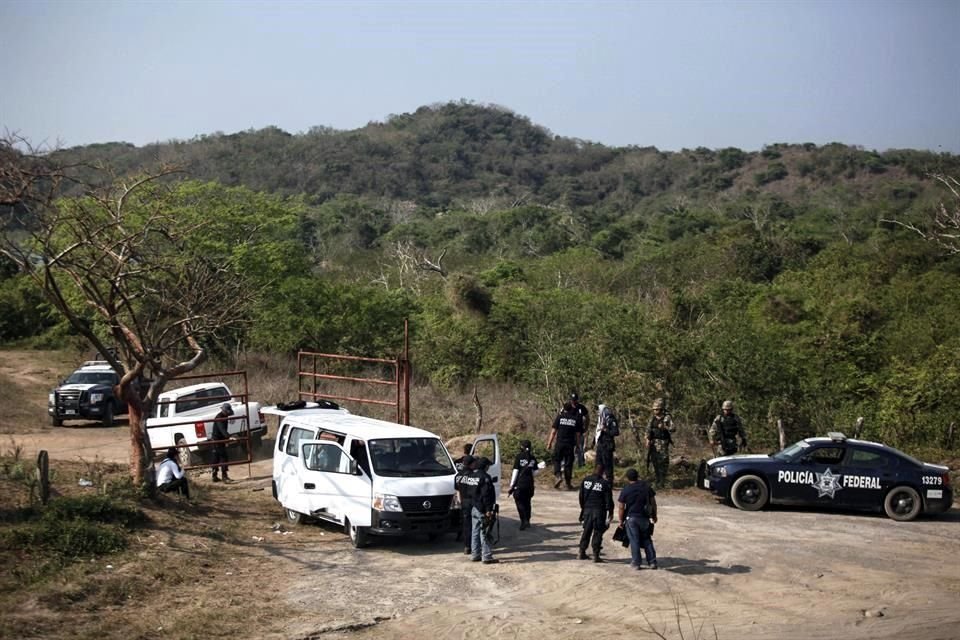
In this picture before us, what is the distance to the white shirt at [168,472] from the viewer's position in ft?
58.6

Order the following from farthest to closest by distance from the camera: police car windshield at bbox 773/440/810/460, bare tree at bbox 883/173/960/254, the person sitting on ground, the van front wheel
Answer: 1. bare tree at bbox 883/173/960/254
2. police car windshield at bbox 773/440/810/460
3. the person sitting on ground
4. the van front wheel

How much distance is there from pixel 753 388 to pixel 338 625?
14.9 m

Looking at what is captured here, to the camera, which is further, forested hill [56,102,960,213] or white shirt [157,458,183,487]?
forested hill [56,102,960,213]

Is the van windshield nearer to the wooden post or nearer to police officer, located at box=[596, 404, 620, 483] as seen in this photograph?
police officer, located at box=[596, 404, 620, 483]

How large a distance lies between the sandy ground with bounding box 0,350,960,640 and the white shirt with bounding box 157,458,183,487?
1.63m

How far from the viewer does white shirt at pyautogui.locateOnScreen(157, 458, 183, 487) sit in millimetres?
17859

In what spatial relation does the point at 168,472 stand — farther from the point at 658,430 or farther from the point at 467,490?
the point at 658,430

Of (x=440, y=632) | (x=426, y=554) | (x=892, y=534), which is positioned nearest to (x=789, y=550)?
(x=892, y=534)

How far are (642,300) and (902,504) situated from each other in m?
22.7

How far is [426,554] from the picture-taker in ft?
52.2

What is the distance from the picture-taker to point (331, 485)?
54.5ft

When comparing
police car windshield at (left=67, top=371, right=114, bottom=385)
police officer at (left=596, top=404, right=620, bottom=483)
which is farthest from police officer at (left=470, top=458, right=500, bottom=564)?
police car windshield at (left=67, top=371, right=114, bottom=385)

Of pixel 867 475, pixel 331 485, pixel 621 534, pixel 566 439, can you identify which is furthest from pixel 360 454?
pixel 867 475

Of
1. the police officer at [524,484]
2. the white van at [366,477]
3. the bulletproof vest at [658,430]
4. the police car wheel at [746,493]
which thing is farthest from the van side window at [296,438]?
the police car wheel at [746,493]
